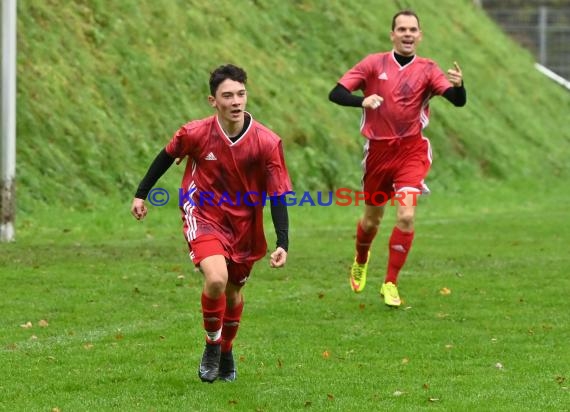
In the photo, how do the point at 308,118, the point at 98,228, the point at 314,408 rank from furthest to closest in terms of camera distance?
the point at 308,118, the point at 98,228, the point at 314,408

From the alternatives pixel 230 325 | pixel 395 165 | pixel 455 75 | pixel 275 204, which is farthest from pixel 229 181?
pixel 395 165

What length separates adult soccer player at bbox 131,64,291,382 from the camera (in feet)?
27.7

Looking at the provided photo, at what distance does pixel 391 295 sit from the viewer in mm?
12164

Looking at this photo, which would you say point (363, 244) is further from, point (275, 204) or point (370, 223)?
point (275, 204)

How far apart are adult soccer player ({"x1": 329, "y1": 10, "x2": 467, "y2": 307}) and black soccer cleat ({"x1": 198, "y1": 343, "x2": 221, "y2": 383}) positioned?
3.80 metres

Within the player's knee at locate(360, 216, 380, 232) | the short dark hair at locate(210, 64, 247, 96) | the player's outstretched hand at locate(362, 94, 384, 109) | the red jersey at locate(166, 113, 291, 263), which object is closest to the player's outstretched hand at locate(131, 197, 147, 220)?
the red jersey at locate(166, 113, 291, 263)

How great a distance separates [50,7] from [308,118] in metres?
6.09

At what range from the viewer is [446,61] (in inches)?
1406

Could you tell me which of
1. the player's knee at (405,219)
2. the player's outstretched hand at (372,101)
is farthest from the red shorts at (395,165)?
the player's outstretched hand at (372,101)

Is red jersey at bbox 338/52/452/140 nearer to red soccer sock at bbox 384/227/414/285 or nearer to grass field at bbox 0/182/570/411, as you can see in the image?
red soccer sock at bbox 384/227/414/285

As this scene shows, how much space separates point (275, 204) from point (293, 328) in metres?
2.65

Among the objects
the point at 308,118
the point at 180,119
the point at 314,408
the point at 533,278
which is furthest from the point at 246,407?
the point at 308,118

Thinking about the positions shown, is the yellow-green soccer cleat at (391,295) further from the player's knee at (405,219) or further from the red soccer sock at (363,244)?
the red soccer sock at (363,244)

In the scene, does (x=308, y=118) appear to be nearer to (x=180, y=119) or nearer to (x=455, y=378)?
(x=180, y=119)
